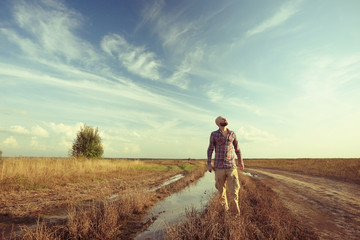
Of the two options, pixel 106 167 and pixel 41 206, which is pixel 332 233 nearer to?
pixel 41 206

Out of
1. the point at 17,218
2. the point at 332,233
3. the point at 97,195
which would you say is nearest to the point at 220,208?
the point at 332,233

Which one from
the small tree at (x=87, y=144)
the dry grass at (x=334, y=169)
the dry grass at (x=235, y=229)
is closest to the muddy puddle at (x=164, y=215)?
the dry grass at (x=235, y=229)

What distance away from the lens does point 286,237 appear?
4.85 metres

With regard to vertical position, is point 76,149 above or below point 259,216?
above

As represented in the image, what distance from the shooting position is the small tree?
30.4 metres

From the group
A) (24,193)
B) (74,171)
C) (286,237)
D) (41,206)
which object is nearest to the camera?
(286,237)

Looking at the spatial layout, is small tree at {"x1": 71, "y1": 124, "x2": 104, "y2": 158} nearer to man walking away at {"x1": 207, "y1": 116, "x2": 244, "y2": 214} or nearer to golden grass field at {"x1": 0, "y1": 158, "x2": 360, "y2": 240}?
golden grass field at {"x1": 0, "y1": 158, "x2": 360, "y2": 240}

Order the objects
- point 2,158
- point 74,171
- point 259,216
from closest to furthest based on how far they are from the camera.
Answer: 1. point 259,216
2. point 2,158
3. point 74,171

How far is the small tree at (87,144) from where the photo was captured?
3039cm

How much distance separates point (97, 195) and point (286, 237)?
9.04m

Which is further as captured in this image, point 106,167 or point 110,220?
point 106,167

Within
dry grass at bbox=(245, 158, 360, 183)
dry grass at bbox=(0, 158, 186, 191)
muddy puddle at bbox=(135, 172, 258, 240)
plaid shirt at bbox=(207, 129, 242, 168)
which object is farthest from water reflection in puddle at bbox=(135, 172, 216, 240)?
dry grass at bbox=(245, 158, 360, 183)

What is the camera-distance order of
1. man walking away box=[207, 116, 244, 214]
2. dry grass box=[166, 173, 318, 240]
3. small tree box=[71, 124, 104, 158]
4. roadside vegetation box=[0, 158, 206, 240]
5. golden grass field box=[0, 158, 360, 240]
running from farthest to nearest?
small tree box=[71, 124, 104, 158] → man walking away box=[207, 116, 244, 214] → roadside vegetation box=[0, 158, 206, 240] → golden grass field box=[0, 158, 360, 240] → dry grass box=[166, 173, 318, 240]

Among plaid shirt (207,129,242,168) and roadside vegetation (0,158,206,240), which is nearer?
roadside vegetation (0,158,206,240)
